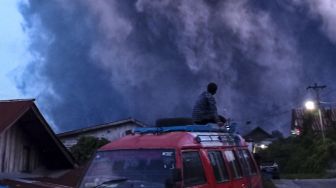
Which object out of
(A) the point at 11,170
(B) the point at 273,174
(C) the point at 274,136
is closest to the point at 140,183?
(A) the point at 11,170

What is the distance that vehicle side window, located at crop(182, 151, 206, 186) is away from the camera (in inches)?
299

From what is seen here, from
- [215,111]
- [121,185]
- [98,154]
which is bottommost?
[121,185]

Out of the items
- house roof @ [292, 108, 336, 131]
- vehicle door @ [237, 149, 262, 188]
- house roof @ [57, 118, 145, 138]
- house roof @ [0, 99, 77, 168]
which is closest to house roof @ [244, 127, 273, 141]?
house roof @ [292, 108, 336, 131]

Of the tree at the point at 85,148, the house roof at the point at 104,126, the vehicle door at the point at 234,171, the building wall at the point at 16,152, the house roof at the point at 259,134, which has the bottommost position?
the vehicle door at the point at 234,171

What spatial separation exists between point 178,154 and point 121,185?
0.98 metres

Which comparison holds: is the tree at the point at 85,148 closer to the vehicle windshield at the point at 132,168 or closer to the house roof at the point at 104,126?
the house roof at the point at 104,126

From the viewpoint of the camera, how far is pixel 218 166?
882cm

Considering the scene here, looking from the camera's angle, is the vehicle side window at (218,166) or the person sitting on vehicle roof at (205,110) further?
the person sitting on vehicle roof at (205,110)

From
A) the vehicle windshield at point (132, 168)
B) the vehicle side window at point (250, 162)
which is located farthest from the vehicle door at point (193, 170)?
the vehicle side window at point (250, 162)

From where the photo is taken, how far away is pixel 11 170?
1413 cm

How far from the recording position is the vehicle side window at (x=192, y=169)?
7598 millimetres

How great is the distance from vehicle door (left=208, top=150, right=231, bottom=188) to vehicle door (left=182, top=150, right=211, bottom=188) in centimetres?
30

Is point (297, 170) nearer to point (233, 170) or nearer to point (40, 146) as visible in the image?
point (40, 146)

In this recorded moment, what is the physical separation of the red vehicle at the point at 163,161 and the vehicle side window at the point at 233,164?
0.77ft
